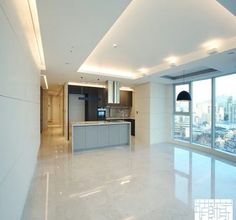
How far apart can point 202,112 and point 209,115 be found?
34 centimetres

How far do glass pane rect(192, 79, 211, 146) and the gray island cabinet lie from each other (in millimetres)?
2817

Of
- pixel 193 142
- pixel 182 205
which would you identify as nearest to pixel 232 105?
pixel 193 142

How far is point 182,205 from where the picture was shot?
2.56 m

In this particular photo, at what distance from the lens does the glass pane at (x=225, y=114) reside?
5215 millimetres

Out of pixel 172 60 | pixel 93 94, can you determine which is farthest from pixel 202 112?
pixel 93 94

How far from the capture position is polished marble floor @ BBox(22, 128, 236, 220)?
2379 millimetres

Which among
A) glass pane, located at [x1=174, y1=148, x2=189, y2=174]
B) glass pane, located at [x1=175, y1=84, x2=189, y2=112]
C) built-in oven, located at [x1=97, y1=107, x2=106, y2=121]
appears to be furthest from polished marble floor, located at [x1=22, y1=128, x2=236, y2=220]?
built-in oven, located at [x1=97, y1=107, x2=106, y2=121]

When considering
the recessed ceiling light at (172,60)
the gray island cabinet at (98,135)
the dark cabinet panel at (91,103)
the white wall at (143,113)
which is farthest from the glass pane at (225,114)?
the dark cabinet panel at (91,103)

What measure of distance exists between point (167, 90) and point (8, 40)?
6.98 meters

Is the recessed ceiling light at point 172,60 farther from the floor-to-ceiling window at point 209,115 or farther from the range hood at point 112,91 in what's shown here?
the range hood at point 112,91

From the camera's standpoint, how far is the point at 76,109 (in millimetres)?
9031

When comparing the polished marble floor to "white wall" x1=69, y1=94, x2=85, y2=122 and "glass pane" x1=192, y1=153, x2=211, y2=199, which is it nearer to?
"glass pane" x1=192, y1=153, x2=211, y2=199

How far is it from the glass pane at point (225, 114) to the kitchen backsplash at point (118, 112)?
5.29m

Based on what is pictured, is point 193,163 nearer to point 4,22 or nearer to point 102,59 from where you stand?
point 102,59
